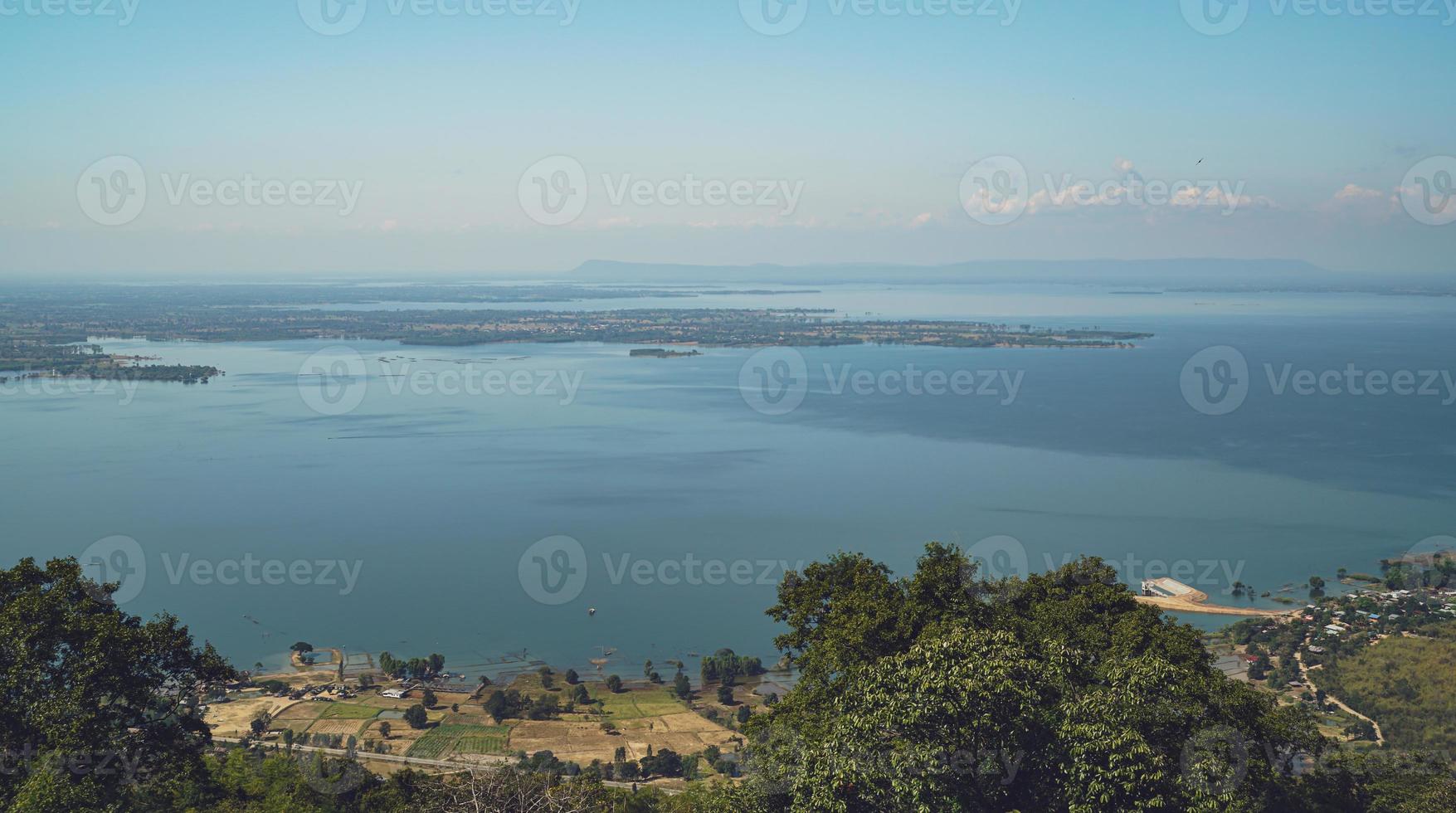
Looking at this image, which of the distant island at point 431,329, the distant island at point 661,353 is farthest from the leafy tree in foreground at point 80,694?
the distant island at point 661,353

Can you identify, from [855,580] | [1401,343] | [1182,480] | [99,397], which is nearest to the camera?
[855,580]

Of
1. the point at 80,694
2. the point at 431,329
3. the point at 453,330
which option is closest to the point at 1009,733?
the point at 80,694

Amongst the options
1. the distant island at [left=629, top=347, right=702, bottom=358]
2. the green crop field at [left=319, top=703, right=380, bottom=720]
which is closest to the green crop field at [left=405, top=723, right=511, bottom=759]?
the green crop field at [left=319, top=703, right=380, bottom=720]

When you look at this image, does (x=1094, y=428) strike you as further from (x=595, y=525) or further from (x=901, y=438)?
(x=595, y=525)

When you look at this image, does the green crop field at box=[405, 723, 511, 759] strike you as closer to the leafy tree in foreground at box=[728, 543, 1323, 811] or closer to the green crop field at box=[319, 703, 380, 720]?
the green crop field at box=[319, 703, 380, 720]

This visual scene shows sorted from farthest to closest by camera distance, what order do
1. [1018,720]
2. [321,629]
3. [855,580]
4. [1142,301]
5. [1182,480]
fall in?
[1142,301]
[1182,480]
[321,629]
[855,580]
[1018,720]

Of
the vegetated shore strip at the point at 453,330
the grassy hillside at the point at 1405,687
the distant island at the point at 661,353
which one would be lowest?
the grassy hillside at the point at 1405,687

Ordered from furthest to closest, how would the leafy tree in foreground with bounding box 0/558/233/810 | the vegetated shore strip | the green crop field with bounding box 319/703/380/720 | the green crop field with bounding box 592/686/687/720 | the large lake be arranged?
the vegetated shore strip
the large lake
the green crop field with bounding box 592/686/687/720
the green crop field with bounding box 319/703/380/720
the leafy tree in foreground with bounding box 0/558/233/810

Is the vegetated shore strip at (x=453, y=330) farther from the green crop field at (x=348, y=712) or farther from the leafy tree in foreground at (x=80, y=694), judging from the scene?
the leafy tree in foreground at (x=80, y=694)

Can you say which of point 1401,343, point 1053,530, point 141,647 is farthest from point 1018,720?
point 1401,343
